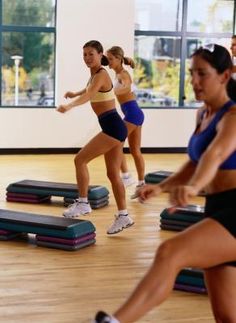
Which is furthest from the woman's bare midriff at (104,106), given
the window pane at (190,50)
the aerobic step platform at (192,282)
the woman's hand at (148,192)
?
the window pane at (190,50)

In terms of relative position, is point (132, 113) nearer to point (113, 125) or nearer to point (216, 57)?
point (113, 125)

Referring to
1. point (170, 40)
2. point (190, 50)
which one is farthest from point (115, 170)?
point (190, 50)

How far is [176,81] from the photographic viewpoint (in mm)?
10812

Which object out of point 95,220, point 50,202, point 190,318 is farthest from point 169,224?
point 190,318

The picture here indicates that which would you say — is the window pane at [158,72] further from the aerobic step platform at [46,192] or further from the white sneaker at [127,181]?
the aerobic step platform at [46,192]

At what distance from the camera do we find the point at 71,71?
10094mm

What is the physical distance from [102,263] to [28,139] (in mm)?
5959

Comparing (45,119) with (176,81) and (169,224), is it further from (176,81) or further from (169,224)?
(169,224)

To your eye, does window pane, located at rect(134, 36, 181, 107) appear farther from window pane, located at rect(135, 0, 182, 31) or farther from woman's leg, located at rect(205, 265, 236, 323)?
woman's leg, located at rect(205, 265, 236, 323)

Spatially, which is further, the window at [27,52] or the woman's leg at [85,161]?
the window at [27,52]

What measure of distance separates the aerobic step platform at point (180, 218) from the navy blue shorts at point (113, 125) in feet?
2.65

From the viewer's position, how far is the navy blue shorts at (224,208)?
7.08ft

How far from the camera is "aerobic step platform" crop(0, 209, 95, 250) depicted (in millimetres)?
4629

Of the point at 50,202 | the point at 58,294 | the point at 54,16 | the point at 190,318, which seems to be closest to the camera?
the point at 190,318
